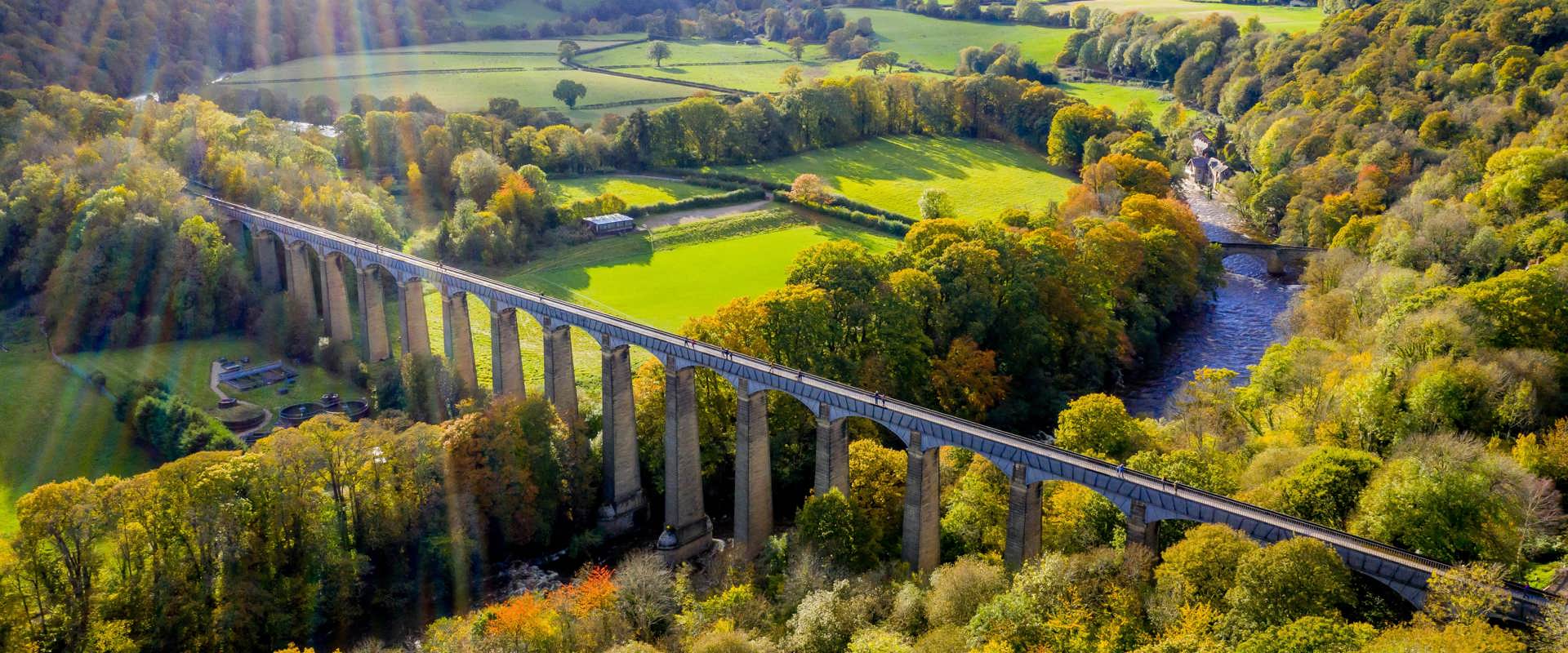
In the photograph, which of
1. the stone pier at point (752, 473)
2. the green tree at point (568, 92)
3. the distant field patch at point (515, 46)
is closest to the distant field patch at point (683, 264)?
the stone pier at point (752, 473)

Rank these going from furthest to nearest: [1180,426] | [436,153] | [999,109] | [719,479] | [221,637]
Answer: [999,109]
[436,153]
[719,479]
[1180,426]
[221,637]

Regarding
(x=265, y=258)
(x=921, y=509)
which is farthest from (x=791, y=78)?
(x=921, y=509)

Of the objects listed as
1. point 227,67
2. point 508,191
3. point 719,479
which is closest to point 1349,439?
point 719,479

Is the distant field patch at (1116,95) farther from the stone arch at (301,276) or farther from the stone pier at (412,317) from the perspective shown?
the stone arch at (301,276)

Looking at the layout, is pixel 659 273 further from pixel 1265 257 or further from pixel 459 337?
pixel 1265 257

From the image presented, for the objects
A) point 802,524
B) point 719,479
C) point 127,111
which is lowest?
point 719,479

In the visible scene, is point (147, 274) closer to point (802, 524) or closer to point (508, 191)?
point (508, 191)

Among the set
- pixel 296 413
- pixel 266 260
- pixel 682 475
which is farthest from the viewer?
pixel 266 260
